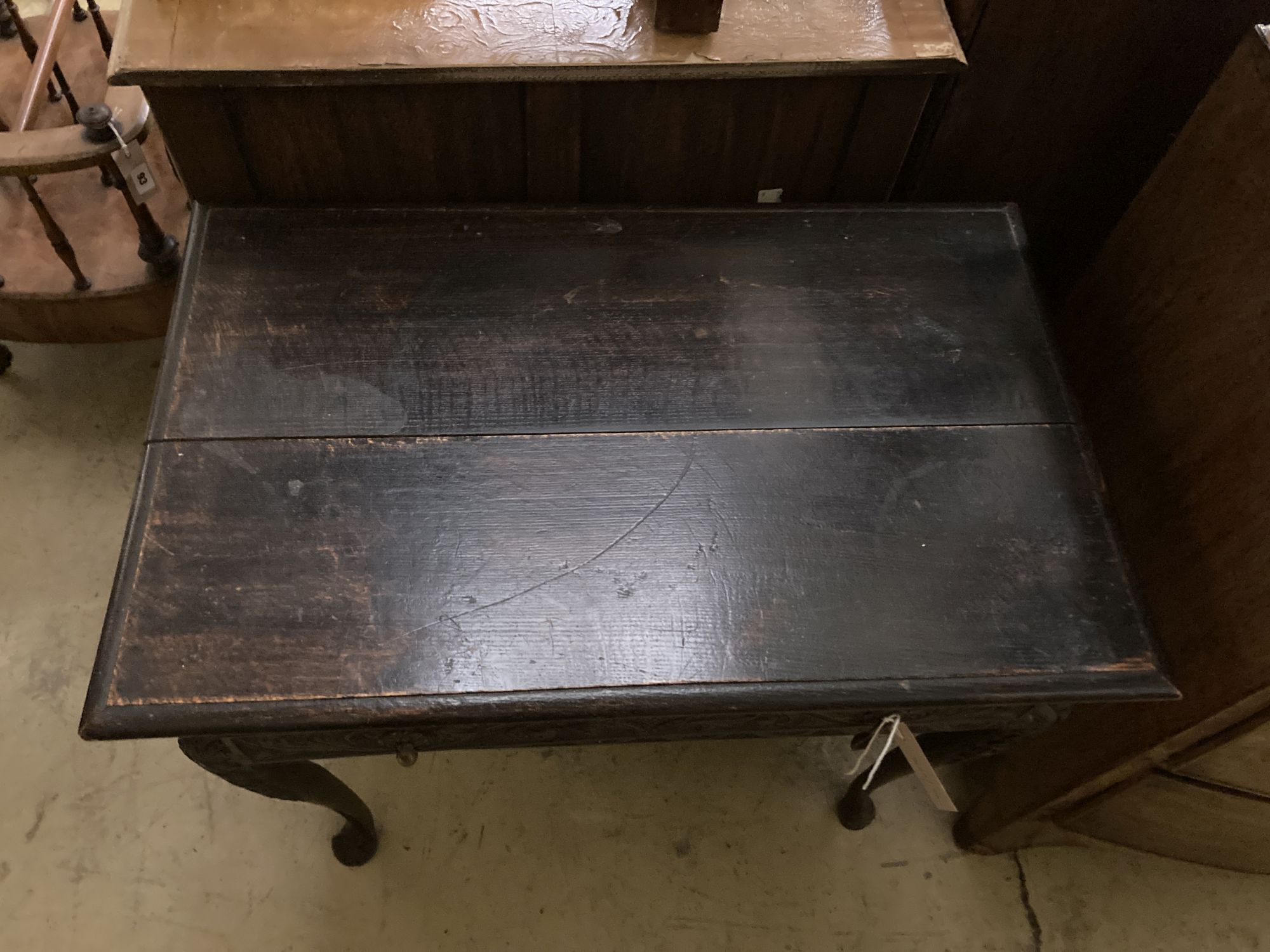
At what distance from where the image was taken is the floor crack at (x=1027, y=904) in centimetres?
132

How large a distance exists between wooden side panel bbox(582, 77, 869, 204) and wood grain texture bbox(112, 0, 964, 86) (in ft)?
0.16

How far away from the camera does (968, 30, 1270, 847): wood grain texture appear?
Answer: 0.83 meters

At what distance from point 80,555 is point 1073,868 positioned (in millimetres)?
1655

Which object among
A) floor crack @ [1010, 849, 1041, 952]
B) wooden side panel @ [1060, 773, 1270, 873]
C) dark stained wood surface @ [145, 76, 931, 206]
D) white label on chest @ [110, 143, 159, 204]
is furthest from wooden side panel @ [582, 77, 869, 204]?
floor crack @ [1010, 849, 1041, 952]

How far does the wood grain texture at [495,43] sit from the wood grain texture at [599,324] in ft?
0.53

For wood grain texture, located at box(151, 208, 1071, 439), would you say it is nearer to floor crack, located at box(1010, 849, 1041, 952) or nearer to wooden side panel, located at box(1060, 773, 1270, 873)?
wooden side panel, located at box(1060, 773, 1270, 873)

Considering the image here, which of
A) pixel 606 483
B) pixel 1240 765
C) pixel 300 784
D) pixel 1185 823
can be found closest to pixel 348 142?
pixel 606 483

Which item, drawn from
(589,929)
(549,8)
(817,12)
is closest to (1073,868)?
(589,929)

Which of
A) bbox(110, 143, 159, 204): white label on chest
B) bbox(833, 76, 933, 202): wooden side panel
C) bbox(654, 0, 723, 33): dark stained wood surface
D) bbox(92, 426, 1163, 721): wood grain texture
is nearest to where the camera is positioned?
bbox(92, 426, 1163, 721): wood grain texture

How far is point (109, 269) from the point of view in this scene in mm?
1379

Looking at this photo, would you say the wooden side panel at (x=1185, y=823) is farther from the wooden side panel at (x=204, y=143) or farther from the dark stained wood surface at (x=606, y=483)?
the wooden side panel at (x=204, y=143)

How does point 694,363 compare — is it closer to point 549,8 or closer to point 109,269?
point 549,8

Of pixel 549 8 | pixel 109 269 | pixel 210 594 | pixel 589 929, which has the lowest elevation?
pixel 589 929

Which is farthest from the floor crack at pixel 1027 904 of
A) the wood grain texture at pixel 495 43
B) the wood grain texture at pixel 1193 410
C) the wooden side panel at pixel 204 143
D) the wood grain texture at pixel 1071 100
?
the wooden side panel at pixel 204 143
